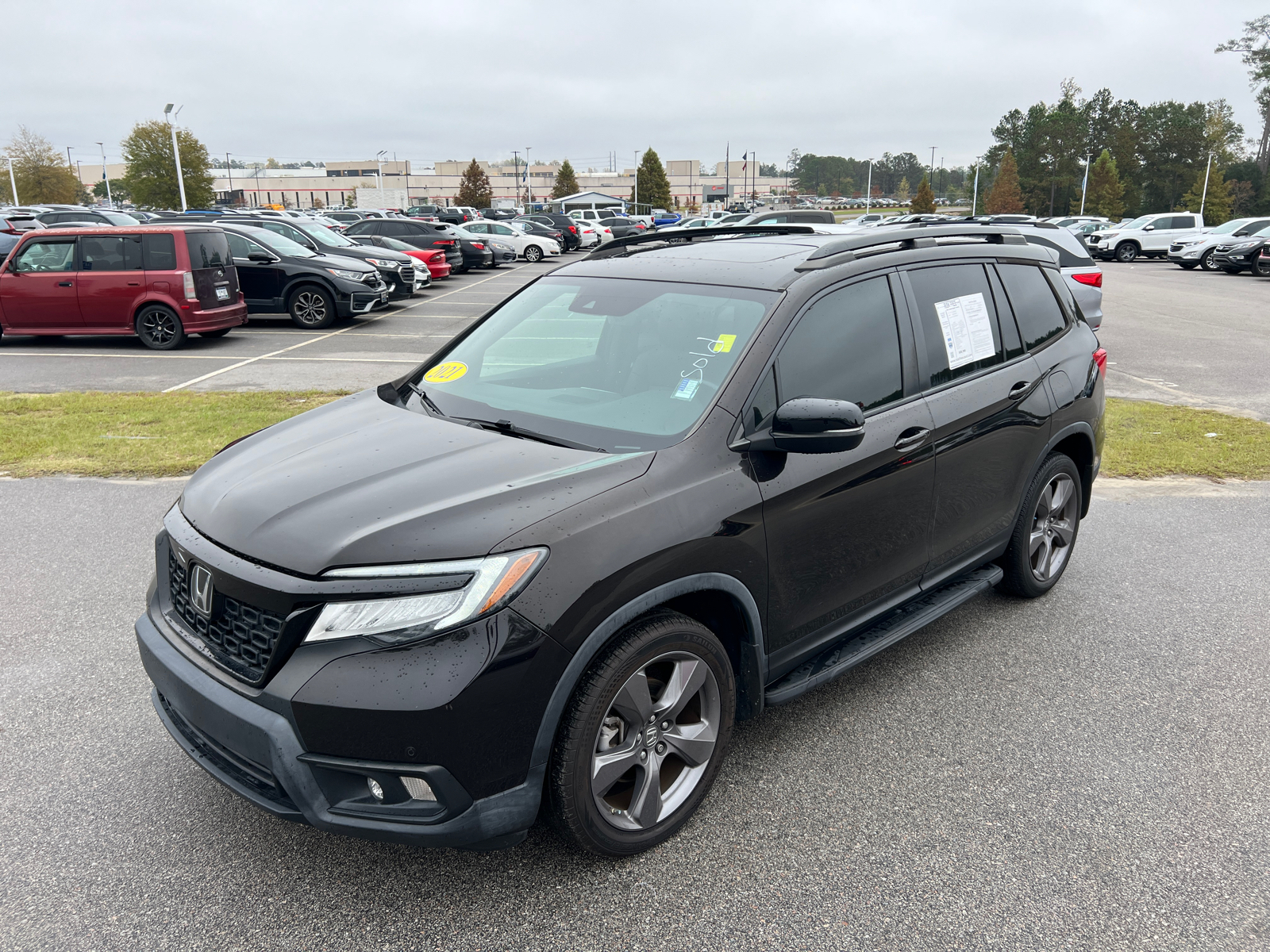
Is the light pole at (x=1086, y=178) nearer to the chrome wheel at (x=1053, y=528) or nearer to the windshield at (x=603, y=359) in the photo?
the chrome wheel at (x=1053, y=528)

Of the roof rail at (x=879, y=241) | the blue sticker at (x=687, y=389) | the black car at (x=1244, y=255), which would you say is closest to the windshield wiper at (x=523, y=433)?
the blue sticker at (x=687, y=389)

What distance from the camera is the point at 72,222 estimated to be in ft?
89.1

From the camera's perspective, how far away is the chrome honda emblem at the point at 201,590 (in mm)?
2549

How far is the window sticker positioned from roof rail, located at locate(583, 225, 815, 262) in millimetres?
697

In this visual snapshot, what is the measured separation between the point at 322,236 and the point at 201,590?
18.6m

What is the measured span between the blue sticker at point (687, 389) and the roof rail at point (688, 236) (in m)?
1.15

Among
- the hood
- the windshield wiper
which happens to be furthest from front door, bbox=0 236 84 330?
the windshield wiper

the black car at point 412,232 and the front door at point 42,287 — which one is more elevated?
the black car at point 412,232

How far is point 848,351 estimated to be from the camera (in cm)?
333

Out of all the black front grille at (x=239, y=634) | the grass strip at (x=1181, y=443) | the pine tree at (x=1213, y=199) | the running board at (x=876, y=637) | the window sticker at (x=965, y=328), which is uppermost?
the pine tree at (x=1213, y=199)

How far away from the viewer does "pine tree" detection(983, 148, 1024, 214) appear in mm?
83062

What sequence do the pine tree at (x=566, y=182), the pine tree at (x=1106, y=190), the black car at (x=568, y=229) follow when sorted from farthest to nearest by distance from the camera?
the pine tree at (x=566, y=182) → the pine tree at (x=1106, y=190) → the black car at (x=568, y=229)

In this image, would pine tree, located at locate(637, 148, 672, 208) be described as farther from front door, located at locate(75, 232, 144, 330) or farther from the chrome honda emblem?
the chrome honda emblem

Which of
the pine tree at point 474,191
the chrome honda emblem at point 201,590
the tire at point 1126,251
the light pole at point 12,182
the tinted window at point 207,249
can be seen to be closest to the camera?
the chrome honda emblem at point 201,590
